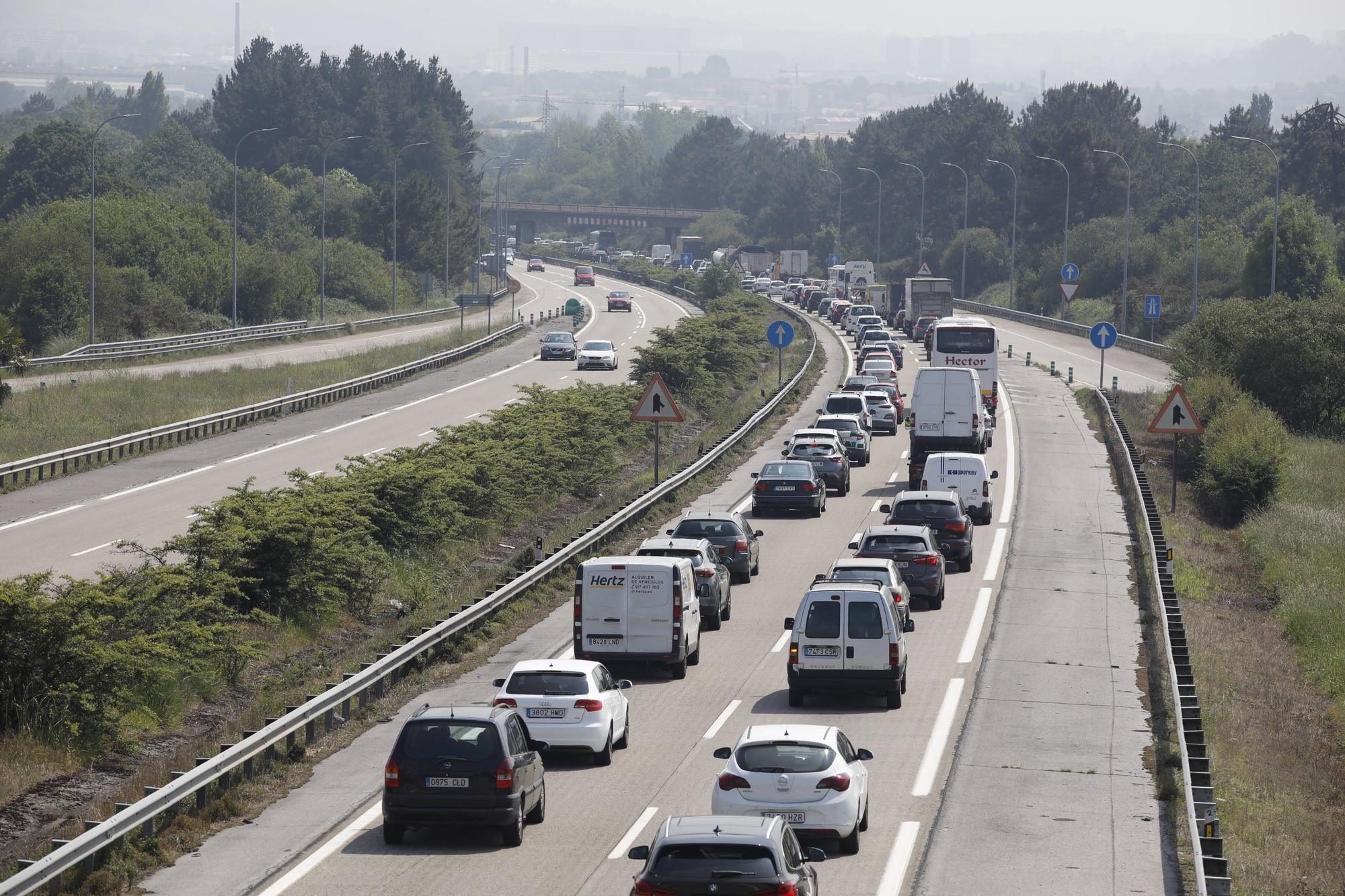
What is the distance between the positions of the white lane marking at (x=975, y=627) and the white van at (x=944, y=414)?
14351 millimetres

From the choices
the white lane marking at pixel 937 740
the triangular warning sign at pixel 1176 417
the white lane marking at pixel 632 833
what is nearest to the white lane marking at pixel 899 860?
the white lane marking at pixel 937 740

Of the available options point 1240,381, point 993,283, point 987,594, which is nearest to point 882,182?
point 993,283

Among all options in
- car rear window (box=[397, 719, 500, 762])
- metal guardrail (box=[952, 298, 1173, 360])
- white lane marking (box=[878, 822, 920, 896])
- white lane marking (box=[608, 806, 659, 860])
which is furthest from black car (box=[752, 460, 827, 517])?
metal guardrail (box=[952, 298, 1173, 360])

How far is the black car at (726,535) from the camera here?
3222 centimetres

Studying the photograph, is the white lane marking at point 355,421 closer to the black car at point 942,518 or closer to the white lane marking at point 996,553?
the white lane marking at point 996,553

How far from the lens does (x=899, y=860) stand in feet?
53.1

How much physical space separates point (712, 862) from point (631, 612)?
12.4 metres

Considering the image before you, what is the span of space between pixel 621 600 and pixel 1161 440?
129ft

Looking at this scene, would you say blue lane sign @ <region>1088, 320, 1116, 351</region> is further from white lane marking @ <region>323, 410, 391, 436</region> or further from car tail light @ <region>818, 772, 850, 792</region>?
car tail light @ <region>818, 772, 850, 792</region>

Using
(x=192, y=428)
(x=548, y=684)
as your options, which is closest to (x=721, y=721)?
(x=548, y=684)

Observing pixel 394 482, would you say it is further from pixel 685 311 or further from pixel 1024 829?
pixel 685 311

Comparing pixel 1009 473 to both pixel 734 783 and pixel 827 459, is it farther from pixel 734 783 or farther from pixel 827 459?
pixel 734 783

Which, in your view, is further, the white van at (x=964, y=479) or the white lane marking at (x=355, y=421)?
the white lane marking at (x=355, y=421)

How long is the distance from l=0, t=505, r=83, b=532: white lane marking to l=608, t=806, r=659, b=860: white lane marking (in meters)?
21.9
